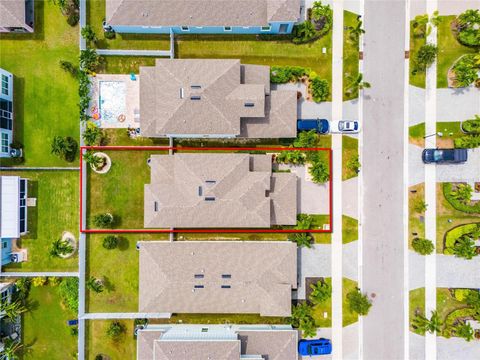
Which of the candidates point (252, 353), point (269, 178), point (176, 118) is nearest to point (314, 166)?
point (269, 178)

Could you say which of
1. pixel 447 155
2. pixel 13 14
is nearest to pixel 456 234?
pixel 447 155

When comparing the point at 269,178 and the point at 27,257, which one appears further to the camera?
the point at 27,257

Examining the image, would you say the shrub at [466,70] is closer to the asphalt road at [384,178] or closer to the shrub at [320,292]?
the asphalt road at [384,178]

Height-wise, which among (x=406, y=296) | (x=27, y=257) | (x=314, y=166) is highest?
(x=314, y=166)

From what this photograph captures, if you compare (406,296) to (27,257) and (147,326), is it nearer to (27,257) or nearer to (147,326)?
(147,326)

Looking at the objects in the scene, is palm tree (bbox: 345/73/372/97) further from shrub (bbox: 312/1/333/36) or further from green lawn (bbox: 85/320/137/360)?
green lawn (bbox: 85/320/137/360)

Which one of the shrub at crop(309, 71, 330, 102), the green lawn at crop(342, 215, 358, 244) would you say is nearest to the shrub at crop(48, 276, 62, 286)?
the green lawn at crop(342, 215, 358, 244)

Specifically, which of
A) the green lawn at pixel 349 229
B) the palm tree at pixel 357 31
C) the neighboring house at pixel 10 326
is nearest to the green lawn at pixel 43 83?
the neighboring house at pixel 10 326
